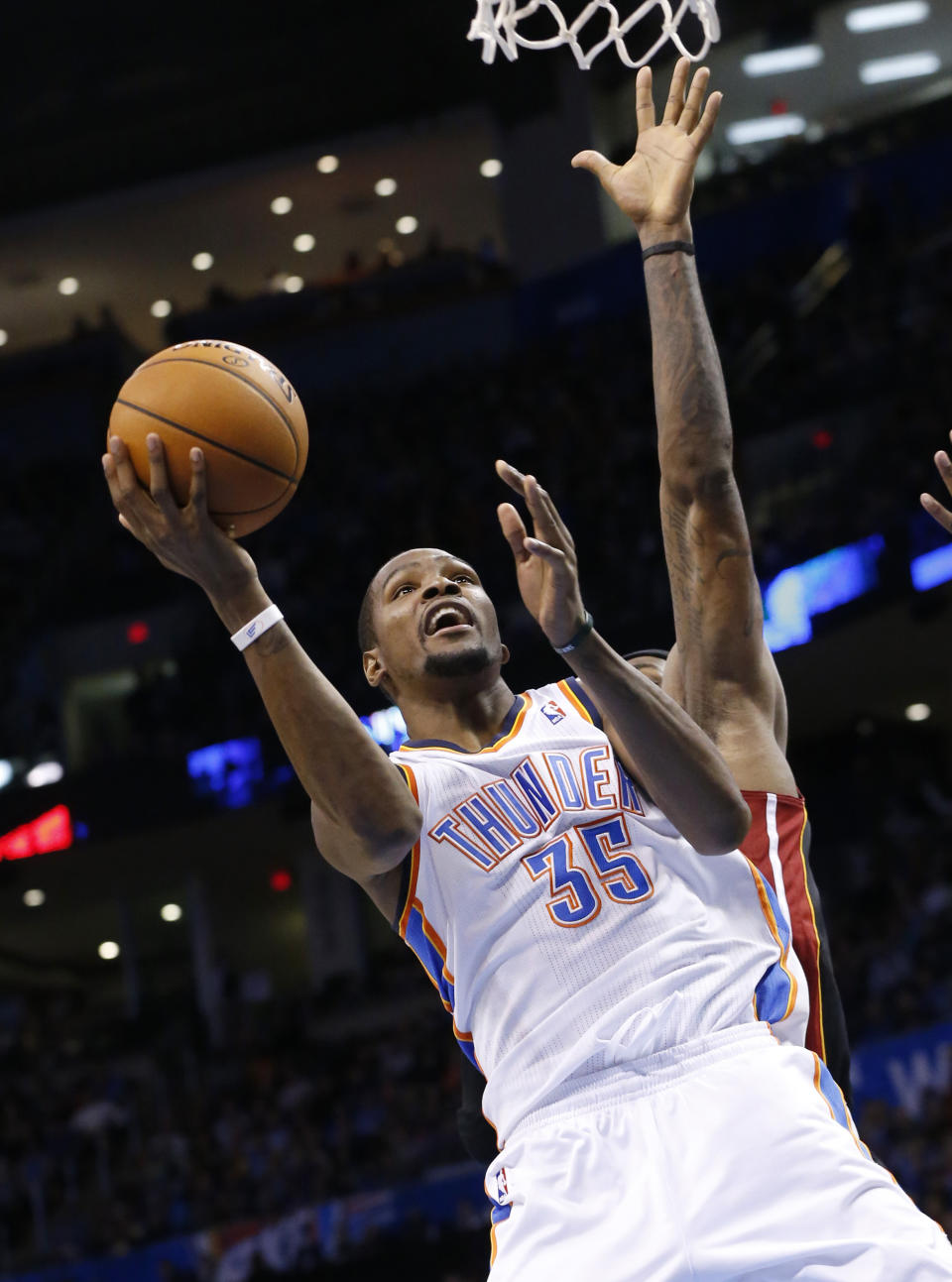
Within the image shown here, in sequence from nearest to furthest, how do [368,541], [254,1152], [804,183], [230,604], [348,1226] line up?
[230,604] → [348,1226] → [254,1152] → [368,541] → [804,183]

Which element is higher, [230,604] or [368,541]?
[368,541]

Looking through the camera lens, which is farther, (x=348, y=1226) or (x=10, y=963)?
(x=10, y=963)

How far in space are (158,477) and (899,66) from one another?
62.7ft

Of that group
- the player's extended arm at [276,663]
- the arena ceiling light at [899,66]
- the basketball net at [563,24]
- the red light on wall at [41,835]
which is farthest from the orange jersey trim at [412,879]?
the arena ceiling light at [899,66]

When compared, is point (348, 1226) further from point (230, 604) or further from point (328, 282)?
point (328, 282)

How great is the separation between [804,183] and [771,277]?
147 centimetres

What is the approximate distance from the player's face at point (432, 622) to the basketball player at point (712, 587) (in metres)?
0.45

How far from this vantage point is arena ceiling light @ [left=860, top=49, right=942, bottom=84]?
19.4 metres

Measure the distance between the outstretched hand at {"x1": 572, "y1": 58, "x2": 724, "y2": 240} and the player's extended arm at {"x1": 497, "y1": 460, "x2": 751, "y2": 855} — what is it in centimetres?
108

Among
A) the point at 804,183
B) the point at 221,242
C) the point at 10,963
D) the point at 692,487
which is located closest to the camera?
the point at 692,487

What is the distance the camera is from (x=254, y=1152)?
14.3 m

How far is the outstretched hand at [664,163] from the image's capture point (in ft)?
12.0

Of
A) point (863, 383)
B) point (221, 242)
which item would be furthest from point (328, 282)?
point (863, 383)

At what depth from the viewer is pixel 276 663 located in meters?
2.84
